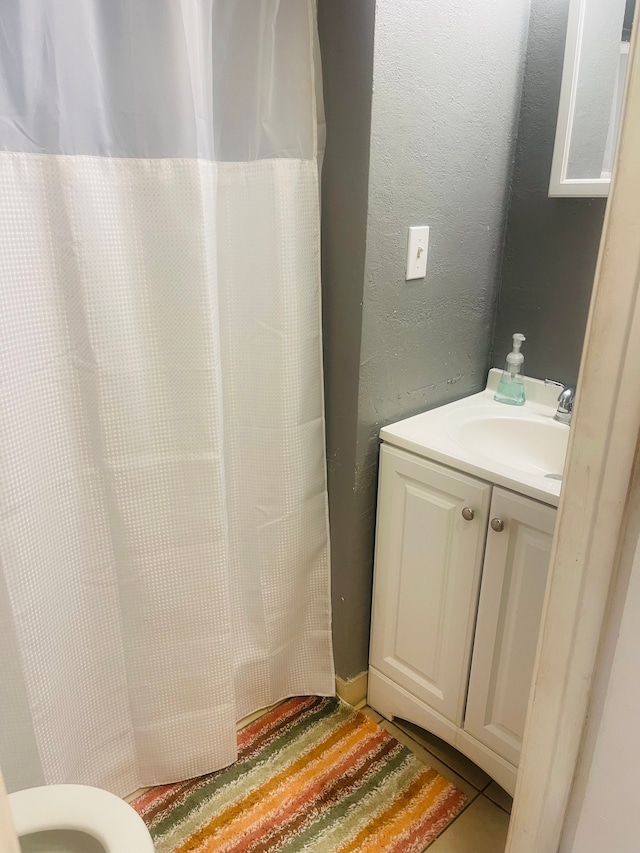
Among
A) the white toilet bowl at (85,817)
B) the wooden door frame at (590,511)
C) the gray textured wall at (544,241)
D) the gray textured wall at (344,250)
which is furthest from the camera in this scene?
the gray textured wall at (544,241)

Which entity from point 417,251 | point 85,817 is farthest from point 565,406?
point 85,817

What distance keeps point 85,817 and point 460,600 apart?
2.80 feet

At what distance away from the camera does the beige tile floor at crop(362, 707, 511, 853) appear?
1377 millimetres

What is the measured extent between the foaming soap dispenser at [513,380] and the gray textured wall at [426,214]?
9 centimetres

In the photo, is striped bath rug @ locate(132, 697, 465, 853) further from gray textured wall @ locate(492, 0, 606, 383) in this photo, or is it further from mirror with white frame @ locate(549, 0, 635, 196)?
mirror with white frame @ locate(549, 0, 635, 196)

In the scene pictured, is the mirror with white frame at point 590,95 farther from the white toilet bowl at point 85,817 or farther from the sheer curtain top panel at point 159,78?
the white toilet bowl at point 85,817

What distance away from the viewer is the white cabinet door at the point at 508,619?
1259 millimetres

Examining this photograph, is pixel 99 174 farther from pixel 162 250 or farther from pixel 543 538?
pixel 543 538

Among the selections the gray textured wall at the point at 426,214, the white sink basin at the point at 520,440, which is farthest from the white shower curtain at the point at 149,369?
the white sink basin at the point at 520,440

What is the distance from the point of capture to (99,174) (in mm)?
1053

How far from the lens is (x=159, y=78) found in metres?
1.06

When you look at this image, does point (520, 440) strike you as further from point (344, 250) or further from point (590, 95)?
point (590, 95)

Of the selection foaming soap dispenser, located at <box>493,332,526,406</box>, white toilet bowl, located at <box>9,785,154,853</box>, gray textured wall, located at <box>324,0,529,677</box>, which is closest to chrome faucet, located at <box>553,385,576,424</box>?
foaming soap dispenser, located at <box>493,332,526,406</box>

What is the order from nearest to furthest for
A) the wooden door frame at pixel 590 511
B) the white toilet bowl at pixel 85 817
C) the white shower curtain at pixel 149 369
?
the wooden door frame at pixel 590 511 < the white toilet bowl at pixel 85 817 < the white shower curtain at pixel 149 369
